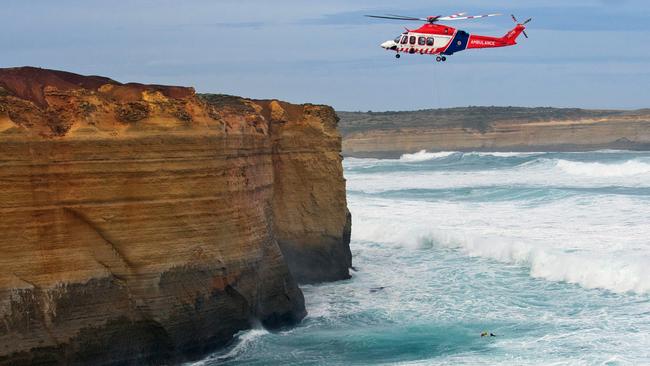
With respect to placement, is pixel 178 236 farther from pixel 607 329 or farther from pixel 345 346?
pixel 607 329

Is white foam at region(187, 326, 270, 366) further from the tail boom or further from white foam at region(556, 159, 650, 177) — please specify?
white foam at region(556, 159, 650, 177)

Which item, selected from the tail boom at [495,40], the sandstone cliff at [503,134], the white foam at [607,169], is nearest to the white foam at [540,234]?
the tail boom at [495,40]

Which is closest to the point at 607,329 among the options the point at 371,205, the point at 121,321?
the point at 121,321

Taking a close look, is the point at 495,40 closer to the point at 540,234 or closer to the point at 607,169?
the point at 540,234

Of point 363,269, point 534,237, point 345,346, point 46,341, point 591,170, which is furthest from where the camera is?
point 591,170

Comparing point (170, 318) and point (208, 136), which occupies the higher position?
Result: point (208, 136)

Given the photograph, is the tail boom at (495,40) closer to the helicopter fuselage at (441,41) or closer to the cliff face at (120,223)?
the helicopter fuselage at (441,41)

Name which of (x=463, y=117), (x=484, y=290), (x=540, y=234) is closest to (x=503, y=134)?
(x=463, y=117)
